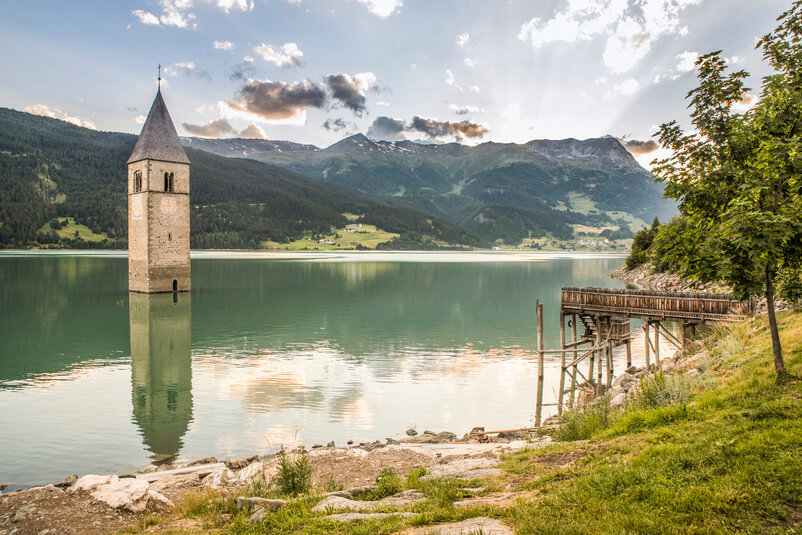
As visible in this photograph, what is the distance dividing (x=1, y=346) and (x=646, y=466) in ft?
122

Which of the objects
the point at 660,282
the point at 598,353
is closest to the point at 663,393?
the point at 598,353

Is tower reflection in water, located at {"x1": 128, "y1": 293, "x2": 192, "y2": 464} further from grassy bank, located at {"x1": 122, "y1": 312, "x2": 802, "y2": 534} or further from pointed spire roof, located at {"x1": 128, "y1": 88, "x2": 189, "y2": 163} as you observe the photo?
pointed spire roof, located at {"x1": 128, "y1": 88, "x2": 189, "y2": 163}

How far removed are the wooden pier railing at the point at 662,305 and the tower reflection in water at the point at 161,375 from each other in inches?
764

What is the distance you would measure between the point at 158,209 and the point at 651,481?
195 ft

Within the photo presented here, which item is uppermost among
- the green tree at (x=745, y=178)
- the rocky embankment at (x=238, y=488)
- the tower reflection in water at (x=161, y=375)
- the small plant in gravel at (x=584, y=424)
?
the green tree at (x=745, y=178)

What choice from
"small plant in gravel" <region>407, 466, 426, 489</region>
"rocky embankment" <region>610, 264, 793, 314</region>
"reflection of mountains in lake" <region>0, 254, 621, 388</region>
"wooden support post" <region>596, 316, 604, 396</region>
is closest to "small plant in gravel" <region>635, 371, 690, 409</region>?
"small plant in gravel" <region>407, 466, 426, 489</region>

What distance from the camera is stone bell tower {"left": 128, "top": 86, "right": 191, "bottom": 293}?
56438 millimetres

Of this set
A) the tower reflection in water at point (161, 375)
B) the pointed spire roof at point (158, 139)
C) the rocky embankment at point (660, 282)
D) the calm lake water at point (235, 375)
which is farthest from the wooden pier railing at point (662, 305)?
the pointed spire roof at point (158, 139)

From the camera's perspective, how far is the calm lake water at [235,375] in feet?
56.5

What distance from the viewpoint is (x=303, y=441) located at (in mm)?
17031

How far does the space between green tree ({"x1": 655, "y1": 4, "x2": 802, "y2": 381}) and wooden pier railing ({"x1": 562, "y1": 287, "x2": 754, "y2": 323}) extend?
13155 mm

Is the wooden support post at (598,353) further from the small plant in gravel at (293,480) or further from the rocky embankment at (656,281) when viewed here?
the small plant in gravel at (293,480)

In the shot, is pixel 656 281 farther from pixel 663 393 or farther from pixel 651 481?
pixel 651 481

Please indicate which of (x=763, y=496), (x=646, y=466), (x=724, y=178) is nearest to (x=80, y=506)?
(x=646, y=466)
